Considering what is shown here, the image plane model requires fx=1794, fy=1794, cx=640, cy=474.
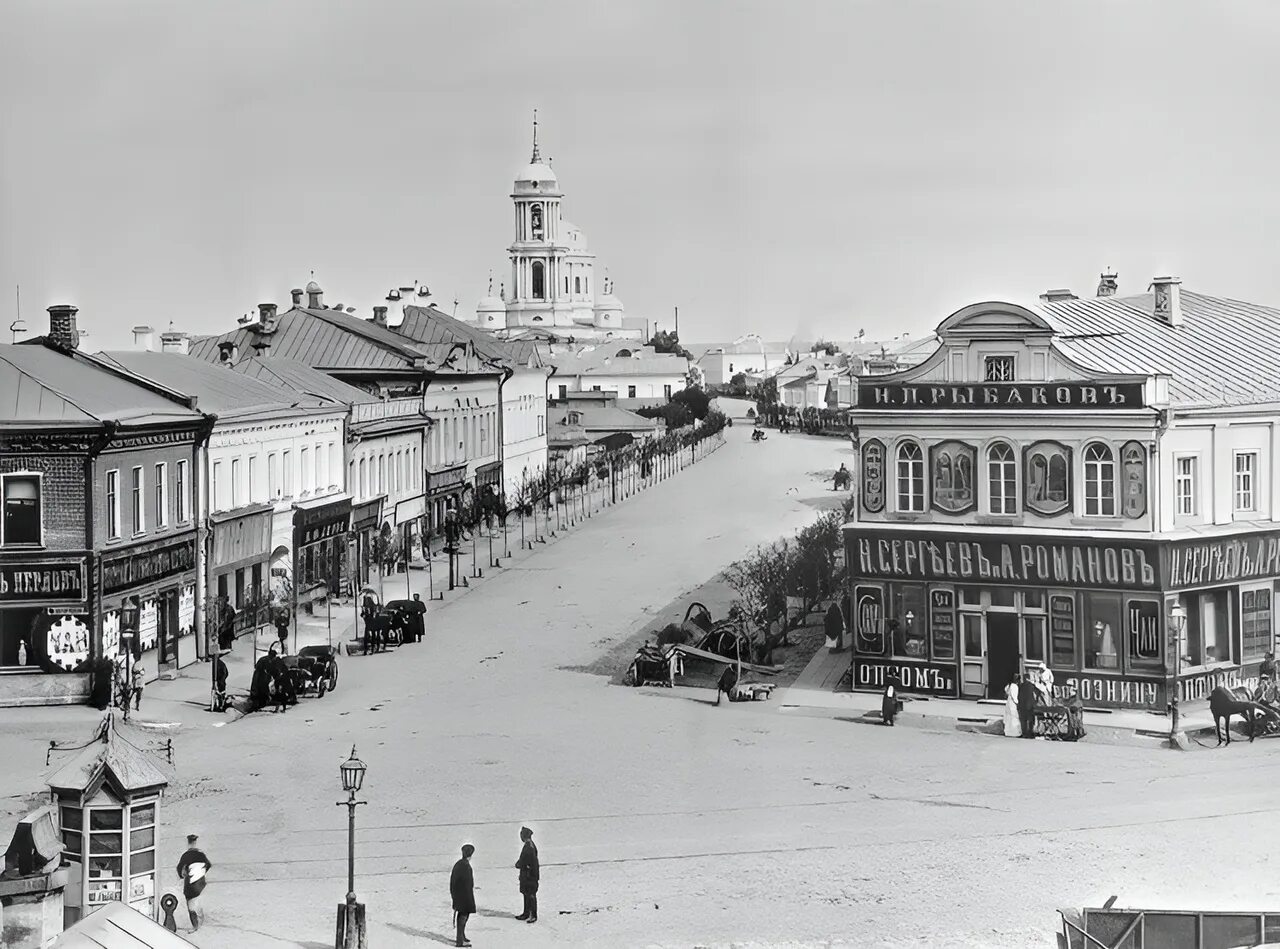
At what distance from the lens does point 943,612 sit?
3142 cm

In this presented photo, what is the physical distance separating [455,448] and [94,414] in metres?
31.8

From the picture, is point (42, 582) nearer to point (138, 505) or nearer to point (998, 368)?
point (138, 505)

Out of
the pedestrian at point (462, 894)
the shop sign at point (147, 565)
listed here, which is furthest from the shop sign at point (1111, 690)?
the shop sign at point (147, 565)

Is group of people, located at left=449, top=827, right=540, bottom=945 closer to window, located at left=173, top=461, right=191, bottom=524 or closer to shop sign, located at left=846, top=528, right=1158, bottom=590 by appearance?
shop sign, located at left=846, top=528, right=1158, bottom=590

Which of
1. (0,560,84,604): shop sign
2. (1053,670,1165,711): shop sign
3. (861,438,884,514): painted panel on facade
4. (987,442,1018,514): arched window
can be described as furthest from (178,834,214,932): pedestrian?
(987,442,1018,514): arched window

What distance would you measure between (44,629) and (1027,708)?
670 inches

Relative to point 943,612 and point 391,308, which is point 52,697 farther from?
point 391,308

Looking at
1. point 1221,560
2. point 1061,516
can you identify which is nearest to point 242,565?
point 1061,516

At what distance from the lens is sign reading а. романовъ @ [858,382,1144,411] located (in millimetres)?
29812

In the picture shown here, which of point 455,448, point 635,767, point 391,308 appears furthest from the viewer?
point 391,308

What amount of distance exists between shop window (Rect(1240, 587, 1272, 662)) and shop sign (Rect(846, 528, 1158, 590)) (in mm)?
2344

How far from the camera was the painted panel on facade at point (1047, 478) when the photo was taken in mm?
30484

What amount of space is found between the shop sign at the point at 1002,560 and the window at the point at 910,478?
2.18ft

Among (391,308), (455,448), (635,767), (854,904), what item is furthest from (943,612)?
(391,308)
